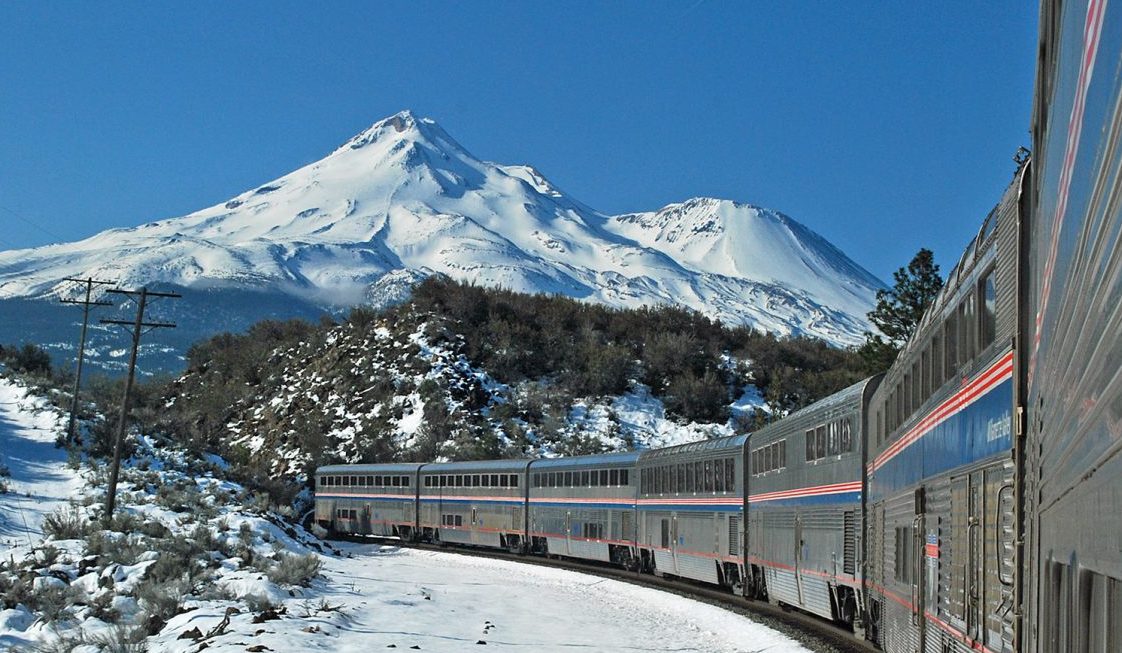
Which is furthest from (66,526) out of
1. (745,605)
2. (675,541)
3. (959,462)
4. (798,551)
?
(959,462)

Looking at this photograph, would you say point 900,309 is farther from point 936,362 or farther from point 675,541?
point 936,362

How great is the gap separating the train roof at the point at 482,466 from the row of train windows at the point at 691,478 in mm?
11643

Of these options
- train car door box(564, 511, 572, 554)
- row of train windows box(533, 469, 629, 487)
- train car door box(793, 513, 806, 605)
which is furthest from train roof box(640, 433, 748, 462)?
train car door box(564, 511, 572, 554)

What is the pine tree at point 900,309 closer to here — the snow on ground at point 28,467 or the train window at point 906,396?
the snow on ground at point 28,467

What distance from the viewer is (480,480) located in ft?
166

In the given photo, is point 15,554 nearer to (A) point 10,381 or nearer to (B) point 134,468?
(B) point 134,468

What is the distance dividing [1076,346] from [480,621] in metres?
22.1

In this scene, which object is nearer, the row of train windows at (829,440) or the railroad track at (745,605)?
the row of train windows at (829,440)

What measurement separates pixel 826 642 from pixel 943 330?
11557 millimetres

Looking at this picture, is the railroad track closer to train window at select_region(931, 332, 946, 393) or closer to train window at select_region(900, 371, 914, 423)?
train window at select_region(900, 371, 914, 423)

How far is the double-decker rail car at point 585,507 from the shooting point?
1527 inches

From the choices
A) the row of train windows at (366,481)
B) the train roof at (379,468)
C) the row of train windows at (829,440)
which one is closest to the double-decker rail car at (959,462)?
the row of train windows at (829,440)

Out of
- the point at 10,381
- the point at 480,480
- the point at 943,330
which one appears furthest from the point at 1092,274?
the point at 10,381

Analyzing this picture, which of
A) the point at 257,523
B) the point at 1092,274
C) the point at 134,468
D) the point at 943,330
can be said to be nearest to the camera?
the point at 1092,274
